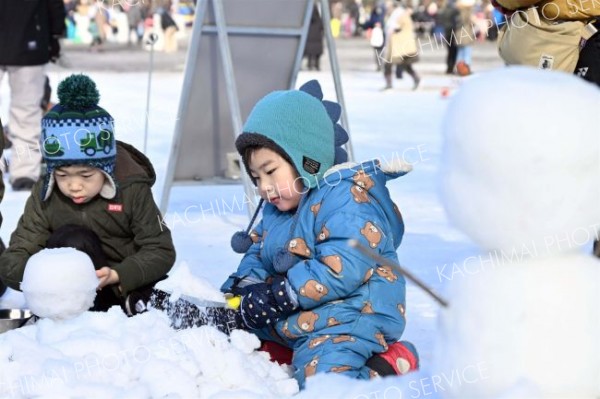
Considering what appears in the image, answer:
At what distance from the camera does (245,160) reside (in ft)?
10.2

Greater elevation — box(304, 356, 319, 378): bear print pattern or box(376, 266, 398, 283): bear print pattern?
box(376, 266, 398, 283): bear print pattern

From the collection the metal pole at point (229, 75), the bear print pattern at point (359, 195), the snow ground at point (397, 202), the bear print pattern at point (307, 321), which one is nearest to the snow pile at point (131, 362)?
the snow ground at point (397, 202)

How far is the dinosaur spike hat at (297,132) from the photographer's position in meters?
2.92

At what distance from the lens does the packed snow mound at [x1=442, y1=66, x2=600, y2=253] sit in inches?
A: 62.7

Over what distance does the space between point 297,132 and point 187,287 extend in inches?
21.3

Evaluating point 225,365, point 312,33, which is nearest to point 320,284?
point 225,365

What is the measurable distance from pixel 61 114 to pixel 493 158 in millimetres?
2043

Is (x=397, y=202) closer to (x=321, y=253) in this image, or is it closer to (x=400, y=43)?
(x=321, y=253)

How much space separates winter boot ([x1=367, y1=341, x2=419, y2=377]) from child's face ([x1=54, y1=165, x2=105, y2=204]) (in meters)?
1.16

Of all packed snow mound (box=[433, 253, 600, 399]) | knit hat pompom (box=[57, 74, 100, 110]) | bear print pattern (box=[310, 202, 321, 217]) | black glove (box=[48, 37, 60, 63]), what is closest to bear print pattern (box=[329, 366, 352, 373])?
bear print pattern (box=[310, 202, 321, 217])

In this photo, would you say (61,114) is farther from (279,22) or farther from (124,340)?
(279,22)

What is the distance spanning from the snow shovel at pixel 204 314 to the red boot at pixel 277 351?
0.61 ft

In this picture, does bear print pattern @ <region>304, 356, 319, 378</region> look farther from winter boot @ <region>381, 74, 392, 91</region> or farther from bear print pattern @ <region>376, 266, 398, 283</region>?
winter boot @ <region>381, 74, 392, 91</region>

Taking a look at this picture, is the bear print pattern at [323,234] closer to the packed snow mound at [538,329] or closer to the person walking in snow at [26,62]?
the packed snow mound at [538,329]
